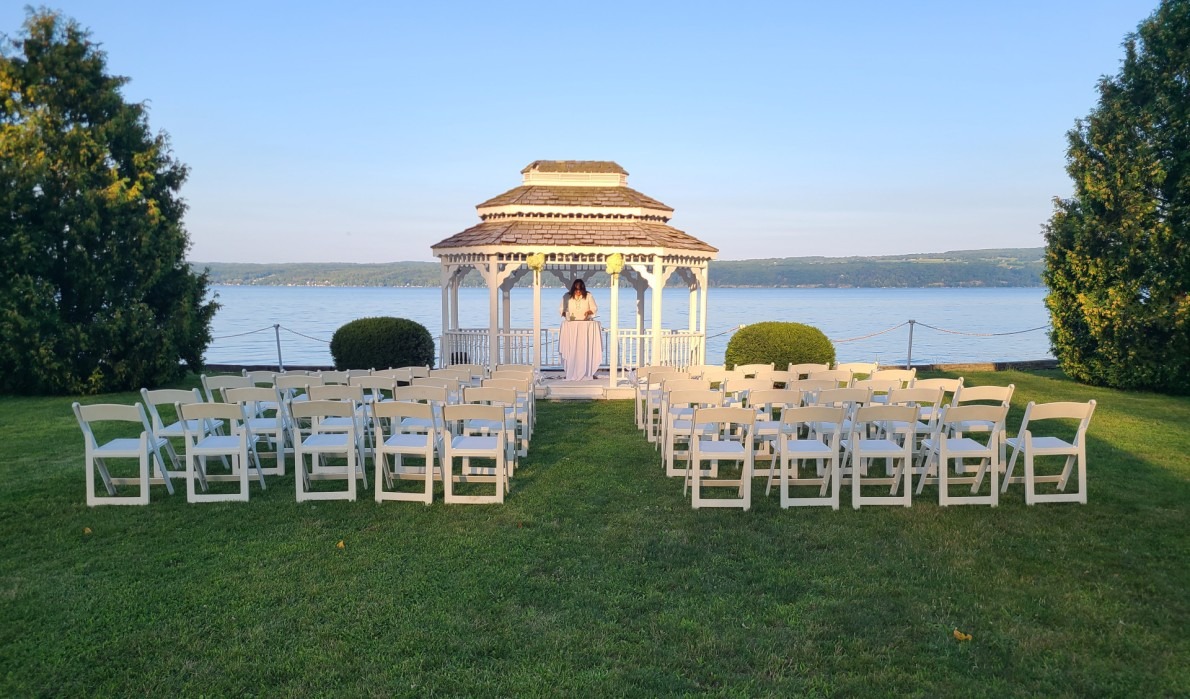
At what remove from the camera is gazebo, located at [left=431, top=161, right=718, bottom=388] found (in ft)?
49.2

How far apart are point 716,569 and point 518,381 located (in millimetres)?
4389

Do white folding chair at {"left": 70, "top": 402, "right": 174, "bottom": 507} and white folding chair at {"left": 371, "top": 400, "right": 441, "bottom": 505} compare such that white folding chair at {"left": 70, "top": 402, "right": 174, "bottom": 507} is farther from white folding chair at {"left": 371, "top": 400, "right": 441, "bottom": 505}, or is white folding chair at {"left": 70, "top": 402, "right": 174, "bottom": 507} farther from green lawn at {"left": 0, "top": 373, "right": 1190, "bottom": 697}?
white folding chair at {"left": 371, "top": 400, "right": 441, "bottom": 505}

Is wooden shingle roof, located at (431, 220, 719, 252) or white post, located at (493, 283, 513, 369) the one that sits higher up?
wooden shingle roof, located at (431, 220, 719, 252)

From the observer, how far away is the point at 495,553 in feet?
19.1

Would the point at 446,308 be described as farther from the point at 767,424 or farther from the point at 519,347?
the point at 767,424

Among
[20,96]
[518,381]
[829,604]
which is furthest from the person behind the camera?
[20,96]

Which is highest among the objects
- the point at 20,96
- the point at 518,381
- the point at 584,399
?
the point at 20,96

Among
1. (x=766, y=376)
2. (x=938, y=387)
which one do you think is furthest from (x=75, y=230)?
(x=938, y=387)

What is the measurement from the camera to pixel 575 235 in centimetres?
1538

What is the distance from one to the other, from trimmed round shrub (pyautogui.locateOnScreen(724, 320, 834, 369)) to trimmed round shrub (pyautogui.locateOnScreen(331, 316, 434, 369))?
20.5 feet

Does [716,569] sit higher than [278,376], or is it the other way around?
[278,376]

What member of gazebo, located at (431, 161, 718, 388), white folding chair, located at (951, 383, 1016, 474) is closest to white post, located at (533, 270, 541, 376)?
gazebo, located at (431, 161, 718, 388)

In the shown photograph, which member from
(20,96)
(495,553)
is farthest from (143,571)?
(20,96)

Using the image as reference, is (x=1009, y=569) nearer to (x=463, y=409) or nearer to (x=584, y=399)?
(x=463, y=409)
